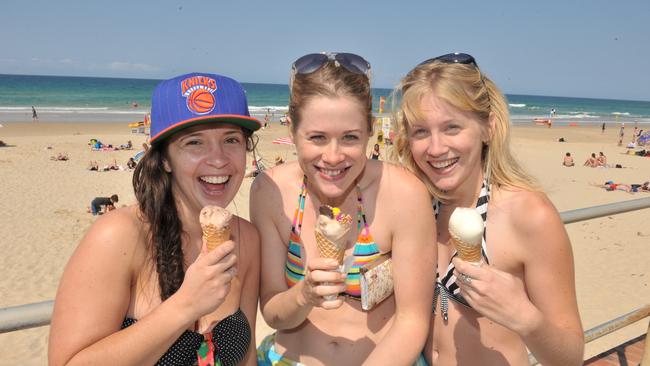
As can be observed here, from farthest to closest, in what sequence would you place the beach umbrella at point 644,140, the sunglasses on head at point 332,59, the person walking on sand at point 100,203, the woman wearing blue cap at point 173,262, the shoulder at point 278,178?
the beach umbrella at point 644,140 < the person walking on sand at point 100,203 < the shoulder at point 278,178 < the sunglasses on head at point 332,59 < the woman wearing blue cap at point 173,262

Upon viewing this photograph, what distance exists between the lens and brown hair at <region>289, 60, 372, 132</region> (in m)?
2.38

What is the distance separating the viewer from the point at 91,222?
43.4ft

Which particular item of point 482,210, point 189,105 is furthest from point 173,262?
point 482,210

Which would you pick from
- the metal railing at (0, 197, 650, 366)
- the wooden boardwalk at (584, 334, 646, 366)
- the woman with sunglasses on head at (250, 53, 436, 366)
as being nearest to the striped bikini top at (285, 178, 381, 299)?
the woman with sunglasses on head at (250, 53, 436, 366)

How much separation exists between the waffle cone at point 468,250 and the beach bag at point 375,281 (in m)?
0.39

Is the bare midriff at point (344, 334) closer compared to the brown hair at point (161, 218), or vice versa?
the brown hair at point (161, 218)

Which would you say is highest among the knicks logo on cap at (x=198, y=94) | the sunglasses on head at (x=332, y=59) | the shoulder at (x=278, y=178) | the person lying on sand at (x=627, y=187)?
the sunglasses on head at (x=332, y=59)

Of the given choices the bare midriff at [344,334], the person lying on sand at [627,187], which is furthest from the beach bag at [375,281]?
the person lying on sand at [627,187]

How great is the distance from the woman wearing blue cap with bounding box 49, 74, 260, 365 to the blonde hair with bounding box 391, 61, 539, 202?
2.84 feet

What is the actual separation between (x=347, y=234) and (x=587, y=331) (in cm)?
203

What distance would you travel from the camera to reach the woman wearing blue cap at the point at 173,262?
1979 millimetres

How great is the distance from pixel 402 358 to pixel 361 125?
117 centimetres

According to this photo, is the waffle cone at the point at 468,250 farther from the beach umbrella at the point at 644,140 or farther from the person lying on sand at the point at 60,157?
the beach umbrella at the point at 644,140

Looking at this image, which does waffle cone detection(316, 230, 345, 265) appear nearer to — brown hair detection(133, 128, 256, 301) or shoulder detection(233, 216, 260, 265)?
shoulder detection(233, 216, 260, 265)
